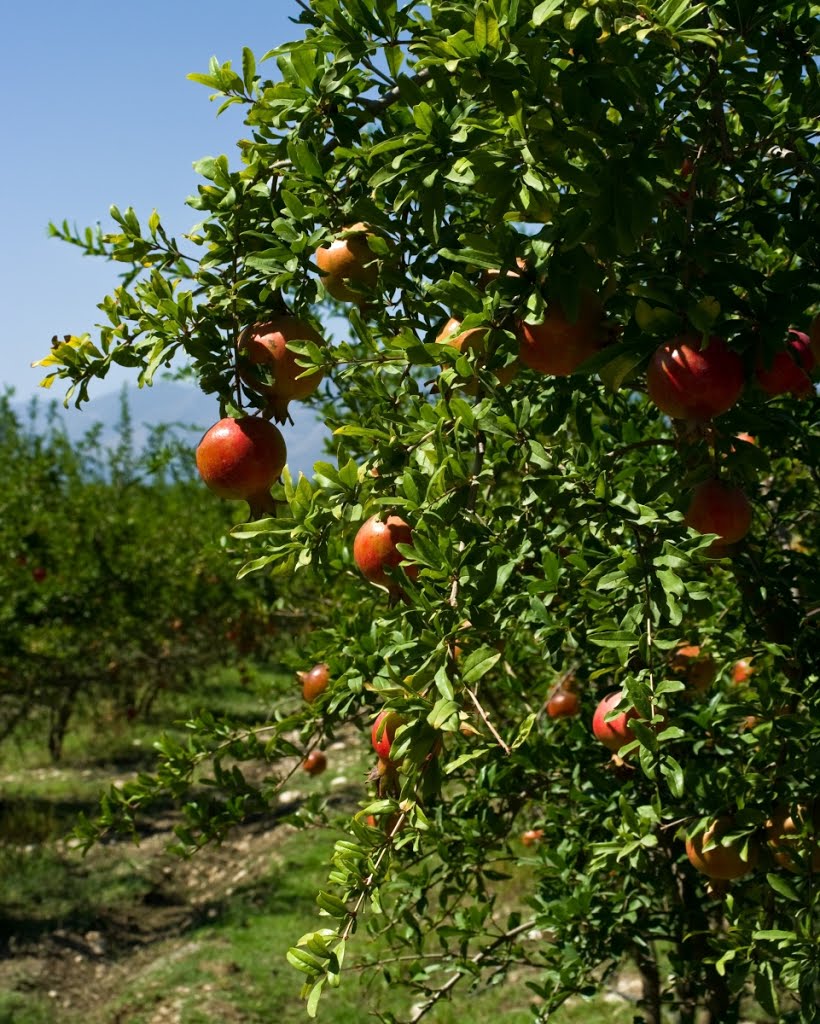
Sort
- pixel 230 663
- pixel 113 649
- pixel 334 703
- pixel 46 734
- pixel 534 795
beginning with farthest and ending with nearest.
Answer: pixel 230 663
pixel 46 734
pixel 113 649
pixel 534 795
pixel 334 703

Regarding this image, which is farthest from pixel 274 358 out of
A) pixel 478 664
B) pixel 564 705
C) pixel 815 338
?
pixel 564 705

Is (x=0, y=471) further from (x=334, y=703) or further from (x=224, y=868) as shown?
(x=334, y=703)

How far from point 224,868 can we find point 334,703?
221 inches

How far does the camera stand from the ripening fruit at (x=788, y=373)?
123cm

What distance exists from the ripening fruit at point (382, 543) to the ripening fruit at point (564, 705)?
157 cm

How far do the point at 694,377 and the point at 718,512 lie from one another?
1.02ft

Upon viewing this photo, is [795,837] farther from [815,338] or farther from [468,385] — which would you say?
[468,385]

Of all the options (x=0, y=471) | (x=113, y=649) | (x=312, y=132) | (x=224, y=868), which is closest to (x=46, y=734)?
(x=113, y=649)

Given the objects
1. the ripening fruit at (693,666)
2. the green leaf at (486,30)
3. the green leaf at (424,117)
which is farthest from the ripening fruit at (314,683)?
the green leaf at (486,30)

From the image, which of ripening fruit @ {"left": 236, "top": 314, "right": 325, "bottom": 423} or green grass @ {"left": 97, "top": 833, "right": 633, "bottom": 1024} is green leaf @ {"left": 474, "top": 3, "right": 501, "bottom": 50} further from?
green grass @ {"left": 97, "top": 833, "right": 633, "bottom": 1024}

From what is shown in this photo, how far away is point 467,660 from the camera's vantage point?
1025mm

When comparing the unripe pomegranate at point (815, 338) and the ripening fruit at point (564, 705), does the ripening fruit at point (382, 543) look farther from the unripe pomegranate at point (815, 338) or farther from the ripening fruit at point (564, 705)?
the ripening fruit at point (564, 705)

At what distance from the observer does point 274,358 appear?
46.9 inches

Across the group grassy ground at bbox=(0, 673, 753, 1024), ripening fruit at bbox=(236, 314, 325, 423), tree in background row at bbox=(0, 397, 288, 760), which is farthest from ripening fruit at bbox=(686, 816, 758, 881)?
tree in background row at bbox=(0, 397, 288, 760)
